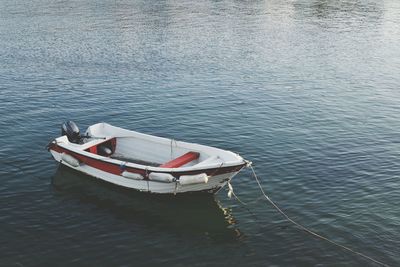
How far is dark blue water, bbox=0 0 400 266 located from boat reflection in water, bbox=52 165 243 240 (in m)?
0.10

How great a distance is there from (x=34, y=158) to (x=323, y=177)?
20.2 metres

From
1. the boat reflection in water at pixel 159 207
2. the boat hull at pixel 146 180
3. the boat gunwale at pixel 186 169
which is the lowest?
the boat reflection in water at pixel 159 207

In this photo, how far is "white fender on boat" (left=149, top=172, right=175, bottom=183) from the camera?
26.8 meters

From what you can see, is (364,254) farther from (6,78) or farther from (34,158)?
(6,78)

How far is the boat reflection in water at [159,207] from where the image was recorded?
25.8 m

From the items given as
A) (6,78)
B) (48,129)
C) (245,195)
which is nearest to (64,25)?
(6,78)

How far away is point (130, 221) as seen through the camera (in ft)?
85.6

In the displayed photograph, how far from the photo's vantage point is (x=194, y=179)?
86.4 feet

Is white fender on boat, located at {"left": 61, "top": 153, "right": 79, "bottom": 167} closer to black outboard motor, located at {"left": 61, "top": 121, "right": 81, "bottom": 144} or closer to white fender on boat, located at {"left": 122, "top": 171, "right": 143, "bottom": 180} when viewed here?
black outboard motor, located at {"left": 61, "top": 121, "right": 81, "bottom": 144}

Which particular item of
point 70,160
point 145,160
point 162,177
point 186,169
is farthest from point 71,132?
point 186,169

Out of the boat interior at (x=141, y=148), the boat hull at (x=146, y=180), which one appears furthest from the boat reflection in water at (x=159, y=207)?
the boat interior at (x=141, y=148)

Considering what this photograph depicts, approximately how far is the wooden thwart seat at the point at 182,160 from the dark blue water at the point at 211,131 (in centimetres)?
199

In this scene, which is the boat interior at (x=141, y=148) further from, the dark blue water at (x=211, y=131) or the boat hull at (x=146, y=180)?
the dark blue water at (x=211, y=131)

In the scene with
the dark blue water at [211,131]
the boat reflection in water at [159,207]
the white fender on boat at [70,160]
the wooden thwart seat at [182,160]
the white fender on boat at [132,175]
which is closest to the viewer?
the dark blue water at [211,131]
